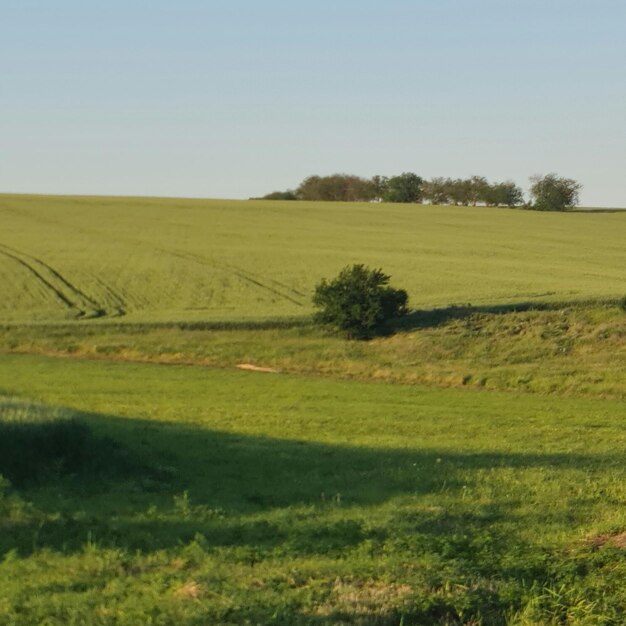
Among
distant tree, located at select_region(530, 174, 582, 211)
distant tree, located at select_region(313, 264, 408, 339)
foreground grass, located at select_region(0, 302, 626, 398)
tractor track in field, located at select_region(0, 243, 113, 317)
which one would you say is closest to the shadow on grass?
foreground grass, located at select_region(0, 302, 626, 398)

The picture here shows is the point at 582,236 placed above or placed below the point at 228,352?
above

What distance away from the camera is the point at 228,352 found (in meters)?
35.0

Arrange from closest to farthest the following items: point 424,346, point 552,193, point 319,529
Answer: point 319,529 < point 424,346 < point 552,193

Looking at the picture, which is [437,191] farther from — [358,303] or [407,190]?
[358,303]

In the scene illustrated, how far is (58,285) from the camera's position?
151ft

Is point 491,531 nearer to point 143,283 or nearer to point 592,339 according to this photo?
point 592,339

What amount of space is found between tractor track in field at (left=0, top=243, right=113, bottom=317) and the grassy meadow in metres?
0.23

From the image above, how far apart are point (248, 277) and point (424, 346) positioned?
16.0 m

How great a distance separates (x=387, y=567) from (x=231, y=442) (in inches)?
296

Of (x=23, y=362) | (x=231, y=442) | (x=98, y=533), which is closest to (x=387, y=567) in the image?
(x=98, y=533)

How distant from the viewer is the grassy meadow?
26.6 ft

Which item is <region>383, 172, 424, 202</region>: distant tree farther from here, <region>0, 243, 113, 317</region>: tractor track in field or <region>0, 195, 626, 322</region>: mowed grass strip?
<region>0, 243, 113, 317</region>: tractor track in field

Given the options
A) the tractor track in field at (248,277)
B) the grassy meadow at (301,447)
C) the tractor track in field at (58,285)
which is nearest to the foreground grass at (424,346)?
the grassy meadow at (301,447)

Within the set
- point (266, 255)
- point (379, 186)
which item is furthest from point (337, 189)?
point (266, 255)
